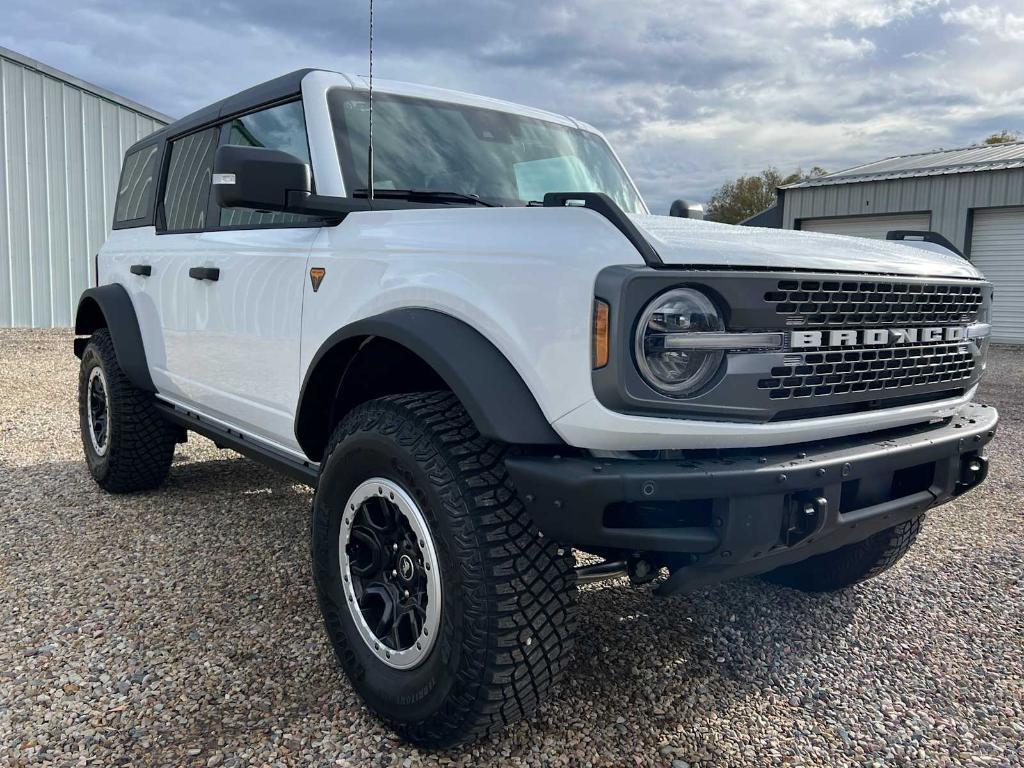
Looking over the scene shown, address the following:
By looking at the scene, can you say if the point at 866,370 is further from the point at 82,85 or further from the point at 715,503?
the point at 82,85

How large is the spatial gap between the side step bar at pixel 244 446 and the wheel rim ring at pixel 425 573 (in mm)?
359

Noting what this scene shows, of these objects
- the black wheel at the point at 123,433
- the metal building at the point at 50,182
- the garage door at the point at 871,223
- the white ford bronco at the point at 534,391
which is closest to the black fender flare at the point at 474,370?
the white ford bronco at the point at 534,391

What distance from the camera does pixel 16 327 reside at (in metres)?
14.2

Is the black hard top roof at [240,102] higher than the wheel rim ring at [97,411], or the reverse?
the black hard top roof at [240,102]

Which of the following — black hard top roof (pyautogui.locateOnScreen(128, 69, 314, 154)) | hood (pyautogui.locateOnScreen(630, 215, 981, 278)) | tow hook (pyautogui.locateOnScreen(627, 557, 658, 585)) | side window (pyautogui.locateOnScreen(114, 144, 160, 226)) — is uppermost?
black hard top roof (pyautogui.locateOnScreen(128, 69, 314, 154))

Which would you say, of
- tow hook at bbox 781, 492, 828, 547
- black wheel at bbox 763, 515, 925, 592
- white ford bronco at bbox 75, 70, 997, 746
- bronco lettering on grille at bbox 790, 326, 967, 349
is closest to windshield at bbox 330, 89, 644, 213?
white ford bronco at bbox 75, 70, 997, 746

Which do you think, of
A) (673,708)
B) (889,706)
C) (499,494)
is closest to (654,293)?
(499,494)

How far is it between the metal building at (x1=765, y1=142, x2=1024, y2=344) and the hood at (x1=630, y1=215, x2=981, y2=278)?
1841 centimetres

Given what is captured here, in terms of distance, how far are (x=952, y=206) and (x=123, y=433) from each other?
19871 millimetres

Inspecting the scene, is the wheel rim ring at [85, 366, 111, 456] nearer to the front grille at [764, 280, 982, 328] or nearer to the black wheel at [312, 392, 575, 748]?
the black wheel at [312, 392, 575, 748]

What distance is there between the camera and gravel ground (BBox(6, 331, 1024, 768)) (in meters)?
2.28

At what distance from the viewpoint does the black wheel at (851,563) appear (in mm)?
3137

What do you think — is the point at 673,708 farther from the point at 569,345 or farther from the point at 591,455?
the point at 569,345

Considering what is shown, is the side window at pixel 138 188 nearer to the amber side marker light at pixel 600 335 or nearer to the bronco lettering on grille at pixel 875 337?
the amber side marker light at pixel 600 335
